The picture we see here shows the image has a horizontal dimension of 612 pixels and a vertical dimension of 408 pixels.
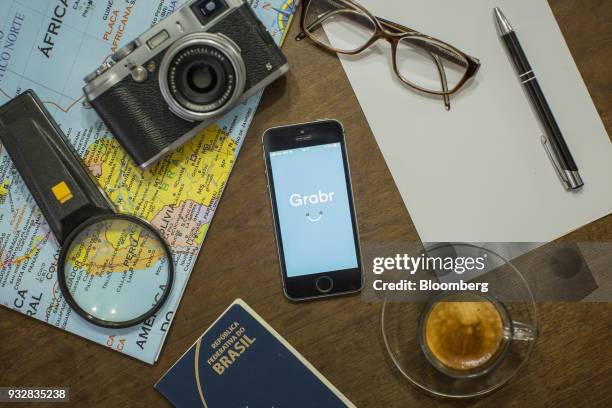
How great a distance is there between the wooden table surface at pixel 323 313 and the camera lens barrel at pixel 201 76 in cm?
6

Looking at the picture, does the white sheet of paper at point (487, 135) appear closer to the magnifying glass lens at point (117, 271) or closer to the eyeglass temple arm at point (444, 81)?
the eyeglass temple arm at point (444, 81)

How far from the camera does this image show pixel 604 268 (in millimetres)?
716

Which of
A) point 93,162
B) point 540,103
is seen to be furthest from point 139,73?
point 540,103

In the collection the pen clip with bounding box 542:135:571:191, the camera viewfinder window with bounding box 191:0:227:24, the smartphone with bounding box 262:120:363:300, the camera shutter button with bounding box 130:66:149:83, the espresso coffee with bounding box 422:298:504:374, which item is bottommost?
the espresso coffee with bounding box 422:298:504:374

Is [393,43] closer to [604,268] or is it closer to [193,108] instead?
[193,108]

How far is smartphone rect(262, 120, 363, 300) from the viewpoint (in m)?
0.72

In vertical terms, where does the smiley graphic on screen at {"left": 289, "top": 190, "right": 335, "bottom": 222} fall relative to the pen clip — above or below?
above

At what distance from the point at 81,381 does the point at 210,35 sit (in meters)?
0.42

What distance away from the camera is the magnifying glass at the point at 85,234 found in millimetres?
698

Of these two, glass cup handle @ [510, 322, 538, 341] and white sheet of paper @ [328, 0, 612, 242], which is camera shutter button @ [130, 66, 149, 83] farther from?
glass cup handle @ [510, 322, 538, 341]

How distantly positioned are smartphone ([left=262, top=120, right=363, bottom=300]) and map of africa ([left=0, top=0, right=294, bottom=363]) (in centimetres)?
6

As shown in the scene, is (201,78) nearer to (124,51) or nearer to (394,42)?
(124,51)

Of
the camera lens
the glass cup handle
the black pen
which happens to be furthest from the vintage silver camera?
the glass cup handle

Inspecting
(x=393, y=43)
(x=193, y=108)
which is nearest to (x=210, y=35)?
(x=193, y=108)
